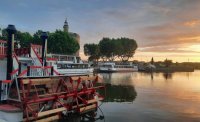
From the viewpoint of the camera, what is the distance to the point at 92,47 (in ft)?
455

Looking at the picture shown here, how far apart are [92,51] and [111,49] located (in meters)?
11.3

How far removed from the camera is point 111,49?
475 ft

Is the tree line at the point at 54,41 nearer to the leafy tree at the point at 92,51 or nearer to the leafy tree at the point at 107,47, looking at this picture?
the leafy tree at the point at 92,51

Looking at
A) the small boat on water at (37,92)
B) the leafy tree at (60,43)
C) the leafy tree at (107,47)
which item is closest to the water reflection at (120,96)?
the small boat on water at (37,92)

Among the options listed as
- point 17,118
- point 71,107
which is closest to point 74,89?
point 71,107

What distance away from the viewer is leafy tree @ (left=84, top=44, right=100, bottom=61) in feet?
454

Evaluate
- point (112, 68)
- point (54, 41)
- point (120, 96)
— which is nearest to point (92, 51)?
point (112, 68)

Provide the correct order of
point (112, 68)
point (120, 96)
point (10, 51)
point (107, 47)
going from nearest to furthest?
point (10, 51) → point (120, 96) → point (112, 68) → point (107, 47)

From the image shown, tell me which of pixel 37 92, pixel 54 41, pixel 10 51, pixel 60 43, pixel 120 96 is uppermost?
pixel 54 41

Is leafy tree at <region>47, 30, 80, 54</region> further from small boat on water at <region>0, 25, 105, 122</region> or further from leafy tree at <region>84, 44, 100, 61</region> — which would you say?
small boat on water at <region>0, 25, 105, 122</region>

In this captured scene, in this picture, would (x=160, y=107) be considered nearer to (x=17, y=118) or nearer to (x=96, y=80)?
(x=96, y=80)

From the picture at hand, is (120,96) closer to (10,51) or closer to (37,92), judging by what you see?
(37,92)

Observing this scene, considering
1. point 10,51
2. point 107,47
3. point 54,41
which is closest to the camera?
point 10,51

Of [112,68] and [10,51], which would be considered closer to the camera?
[10,51]
